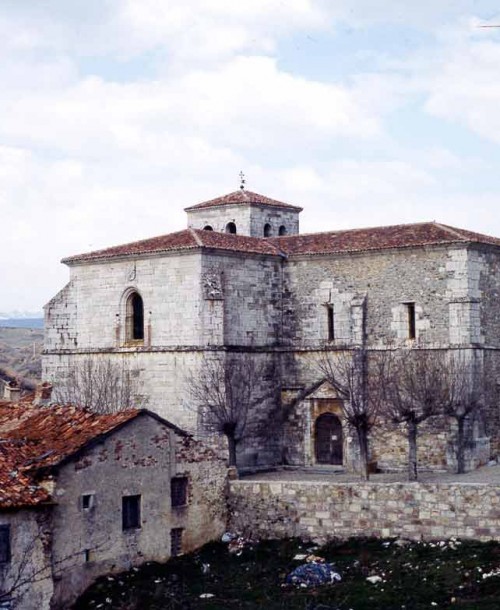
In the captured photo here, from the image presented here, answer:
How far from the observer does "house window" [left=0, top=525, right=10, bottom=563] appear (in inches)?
1067

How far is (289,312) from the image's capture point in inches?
1625

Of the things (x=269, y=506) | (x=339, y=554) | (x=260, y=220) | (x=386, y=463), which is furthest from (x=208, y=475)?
(x=260, y=220)

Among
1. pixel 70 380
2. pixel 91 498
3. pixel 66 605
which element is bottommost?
pixel 66 605

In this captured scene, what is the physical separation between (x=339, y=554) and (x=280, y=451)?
10.0 meters

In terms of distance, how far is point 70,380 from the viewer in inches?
1662

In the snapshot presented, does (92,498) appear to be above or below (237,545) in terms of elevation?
above

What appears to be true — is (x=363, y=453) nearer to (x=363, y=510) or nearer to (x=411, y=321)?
(x=363, y=510)

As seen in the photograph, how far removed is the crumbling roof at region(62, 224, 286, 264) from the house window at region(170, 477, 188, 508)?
9.32 metres

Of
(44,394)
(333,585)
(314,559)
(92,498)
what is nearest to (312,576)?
(333,585)

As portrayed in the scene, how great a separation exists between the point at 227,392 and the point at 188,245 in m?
4.57

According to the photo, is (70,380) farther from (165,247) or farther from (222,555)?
(222,555)

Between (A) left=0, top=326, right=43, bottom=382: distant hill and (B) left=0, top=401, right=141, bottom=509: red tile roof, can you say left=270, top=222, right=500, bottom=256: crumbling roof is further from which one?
(A) left=0, top=326, right=43, bottom=382: distant hill

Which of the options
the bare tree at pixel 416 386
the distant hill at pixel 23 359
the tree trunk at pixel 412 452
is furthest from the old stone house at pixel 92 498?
the distant hill at pixel 23 359

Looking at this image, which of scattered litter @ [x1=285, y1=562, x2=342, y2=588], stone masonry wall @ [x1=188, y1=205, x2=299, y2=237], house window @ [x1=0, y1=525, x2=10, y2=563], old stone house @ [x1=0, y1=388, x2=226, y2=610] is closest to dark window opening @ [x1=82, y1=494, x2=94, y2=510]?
old stone house @ [x1=0, y1=388, x2=226, y2=610]
